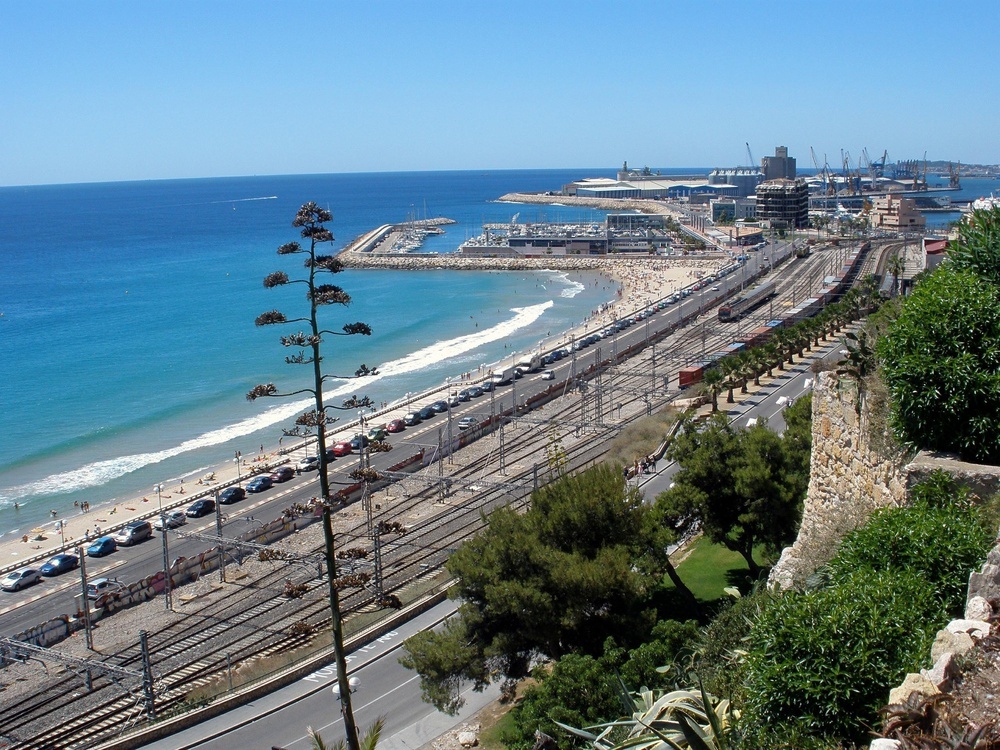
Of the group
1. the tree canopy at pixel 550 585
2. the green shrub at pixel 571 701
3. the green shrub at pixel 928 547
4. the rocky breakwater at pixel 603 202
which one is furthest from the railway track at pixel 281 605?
the rocky breakwater at pixel 603 202

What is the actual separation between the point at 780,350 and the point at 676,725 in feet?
111

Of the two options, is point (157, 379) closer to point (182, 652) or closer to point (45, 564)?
point (45, 564)

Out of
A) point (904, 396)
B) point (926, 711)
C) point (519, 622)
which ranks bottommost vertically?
point (519, 622)

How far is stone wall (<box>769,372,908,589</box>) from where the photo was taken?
27.6 feet

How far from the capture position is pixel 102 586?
22.0 m

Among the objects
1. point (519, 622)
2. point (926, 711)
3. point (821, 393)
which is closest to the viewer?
point (926, 711)

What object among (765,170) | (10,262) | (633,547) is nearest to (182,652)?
(633,547)

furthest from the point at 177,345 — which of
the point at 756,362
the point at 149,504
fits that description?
the point at 756,362

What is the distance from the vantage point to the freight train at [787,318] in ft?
130

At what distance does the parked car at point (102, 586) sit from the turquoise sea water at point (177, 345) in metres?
8.92

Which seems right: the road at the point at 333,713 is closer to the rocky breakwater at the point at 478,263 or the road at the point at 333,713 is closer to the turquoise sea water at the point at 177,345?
the turquoise sea water at the point at 177,345

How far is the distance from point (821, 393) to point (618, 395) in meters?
29.7

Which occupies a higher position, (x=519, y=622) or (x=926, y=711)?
(x=926, y=711)

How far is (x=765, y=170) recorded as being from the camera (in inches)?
6964
